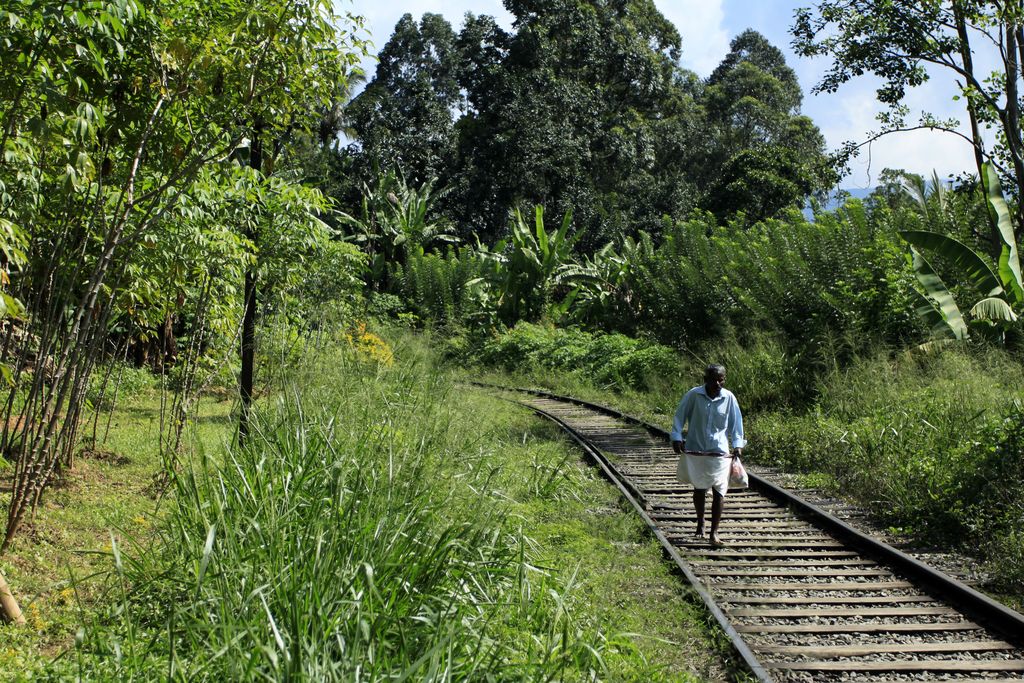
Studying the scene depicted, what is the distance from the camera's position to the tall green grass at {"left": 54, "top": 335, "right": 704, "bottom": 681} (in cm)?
384

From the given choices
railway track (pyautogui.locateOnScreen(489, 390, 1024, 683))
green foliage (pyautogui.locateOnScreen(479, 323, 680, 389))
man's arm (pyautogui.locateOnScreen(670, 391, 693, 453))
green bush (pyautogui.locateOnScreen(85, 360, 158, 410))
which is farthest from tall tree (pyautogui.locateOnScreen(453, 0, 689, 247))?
man's arm (pyautogui.locateOnScreen(670, 391, 693, 453))

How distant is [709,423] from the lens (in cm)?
827

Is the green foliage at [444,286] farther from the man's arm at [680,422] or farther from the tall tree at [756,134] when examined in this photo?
the man's arm at [680,422]

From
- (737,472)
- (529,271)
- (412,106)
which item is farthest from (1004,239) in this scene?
(412,106)

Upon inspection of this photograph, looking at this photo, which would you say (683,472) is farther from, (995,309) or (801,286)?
(801,286)

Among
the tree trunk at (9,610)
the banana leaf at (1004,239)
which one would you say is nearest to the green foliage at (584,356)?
the banana leaf at (1004,239)

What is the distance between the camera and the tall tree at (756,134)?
38.8 meters

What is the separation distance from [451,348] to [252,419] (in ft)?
73.3

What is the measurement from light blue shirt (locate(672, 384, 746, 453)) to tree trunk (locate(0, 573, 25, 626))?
17.5 feet

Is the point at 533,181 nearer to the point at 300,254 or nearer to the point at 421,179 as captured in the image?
the point at 421,179

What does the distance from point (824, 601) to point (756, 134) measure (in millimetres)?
51665

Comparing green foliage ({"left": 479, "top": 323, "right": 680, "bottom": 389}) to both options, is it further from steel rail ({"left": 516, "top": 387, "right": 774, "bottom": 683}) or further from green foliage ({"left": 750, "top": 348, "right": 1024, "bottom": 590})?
steel rail ({"left": 516, "top": 387, "right": 774, "bottom": 683})

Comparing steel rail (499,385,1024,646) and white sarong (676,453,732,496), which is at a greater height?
white sarong (676,453,732,496)

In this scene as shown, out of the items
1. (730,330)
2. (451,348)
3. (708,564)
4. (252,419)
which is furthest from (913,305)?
(451,348)
